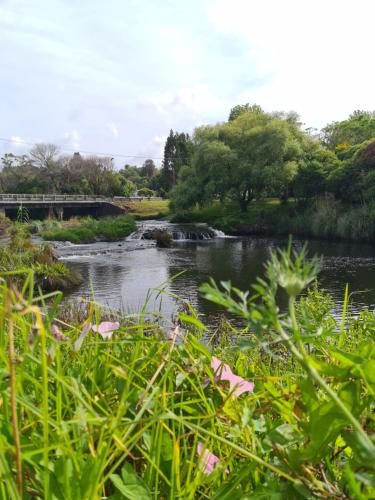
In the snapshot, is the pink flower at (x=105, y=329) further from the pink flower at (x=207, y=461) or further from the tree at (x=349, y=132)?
the tree at (x=349, y=132)

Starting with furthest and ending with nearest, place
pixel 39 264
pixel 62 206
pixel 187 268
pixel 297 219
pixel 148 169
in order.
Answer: pixel 148 169, pixel 62 206, pixel 297 219, pixel 187 268, pixel 39 264

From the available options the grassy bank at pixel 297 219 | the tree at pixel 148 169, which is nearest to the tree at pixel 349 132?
the grassy bank at pixel 297 219

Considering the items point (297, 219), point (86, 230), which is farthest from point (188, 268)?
point (297, 219)

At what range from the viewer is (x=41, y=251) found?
619 inches

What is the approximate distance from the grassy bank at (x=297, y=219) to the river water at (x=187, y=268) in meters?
1.68

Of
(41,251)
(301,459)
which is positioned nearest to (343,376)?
(301,459)

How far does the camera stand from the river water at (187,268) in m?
11.4

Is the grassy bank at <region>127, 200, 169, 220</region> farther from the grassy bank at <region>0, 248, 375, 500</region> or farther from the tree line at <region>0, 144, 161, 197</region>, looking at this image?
the grassy bank at <region>0, 248, 375, 500</region>

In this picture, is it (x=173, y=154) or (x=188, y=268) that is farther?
(x=173, y=154)

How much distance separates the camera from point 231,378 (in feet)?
2.98

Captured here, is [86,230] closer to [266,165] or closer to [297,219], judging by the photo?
[297,219]

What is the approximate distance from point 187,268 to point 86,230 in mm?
12653

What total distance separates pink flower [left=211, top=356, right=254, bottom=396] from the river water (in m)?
6.89

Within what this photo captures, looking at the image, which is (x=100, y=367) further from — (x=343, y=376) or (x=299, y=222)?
(x=299, y=222)
